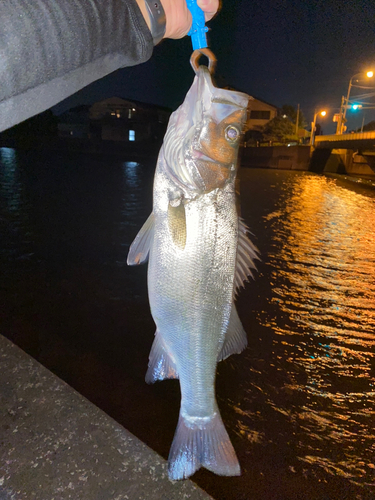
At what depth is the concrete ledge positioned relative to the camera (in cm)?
171

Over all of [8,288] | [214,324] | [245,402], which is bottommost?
[245,402]

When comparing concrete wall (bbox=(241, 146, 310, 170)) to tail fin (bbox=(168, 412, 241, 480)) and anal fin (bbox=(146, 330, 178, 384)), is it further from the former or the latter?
tail fin (bbox=(168, 412, 241, 480))

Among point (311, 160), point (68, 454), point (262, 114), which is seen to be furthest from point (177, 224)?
point (262, 114)

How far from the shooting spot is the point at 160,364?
6.36ft

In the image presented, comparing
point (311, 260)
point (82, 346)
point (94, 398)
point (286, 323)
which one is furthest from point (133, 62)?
point (311, 260)

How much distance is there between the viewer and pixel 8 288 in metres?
5.95

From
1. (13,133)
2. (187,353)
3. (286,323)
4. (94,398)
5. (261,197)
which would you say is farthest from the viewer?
(13,133)

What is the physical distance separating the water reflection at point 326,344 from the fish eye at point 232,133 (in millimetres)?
3046

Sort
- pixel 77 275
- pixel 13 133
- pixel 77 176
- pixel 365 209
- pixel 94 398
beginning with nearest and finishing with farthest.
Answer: pixel 94 398 → pixel 77 275 → pixel 365 209 → pixel 77 176 → pixel 13 133

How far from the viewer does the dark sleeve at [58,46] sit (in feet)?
2.31

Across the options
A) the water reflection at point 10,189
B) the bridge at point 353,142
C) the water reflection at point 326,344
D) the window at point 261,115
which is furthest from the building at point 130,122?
the water reflection at point 326,344

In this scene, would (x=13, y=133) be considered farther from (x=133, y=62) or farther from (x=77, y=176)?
(x=133, y=62)

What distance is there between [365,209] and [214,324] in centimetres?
1518

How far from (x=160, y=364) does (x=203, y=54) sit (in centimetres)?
164
